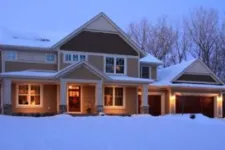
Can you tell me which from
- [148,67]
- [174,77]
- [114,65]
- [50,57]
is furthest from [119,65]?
[174,77]

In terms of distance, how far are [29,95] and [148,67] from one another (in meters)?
9.92

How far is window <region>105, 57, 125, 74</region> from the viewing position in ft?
92.2

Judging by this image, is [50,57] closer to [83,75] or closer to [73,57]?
[73,57]

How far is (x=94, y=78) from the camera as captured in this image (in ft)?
84.1

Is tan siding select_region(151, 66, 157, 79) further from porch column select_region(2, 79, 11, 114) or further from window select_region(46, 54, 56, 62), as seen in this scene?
porch column select_region(2, 79, 11, 114)

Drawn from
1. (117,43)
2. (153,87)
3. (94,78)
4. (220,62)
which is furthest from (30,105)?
(220,62)

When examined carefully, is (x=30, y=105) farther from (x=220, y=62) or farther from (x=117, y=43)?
(x=220, y=62)

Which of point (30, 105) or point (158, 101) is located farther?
point (158, 101)

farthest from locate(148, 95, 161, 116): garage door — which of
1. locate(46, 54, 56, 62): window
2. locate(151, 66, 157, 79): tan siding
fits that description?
locate(46, 54, 56, 62): window

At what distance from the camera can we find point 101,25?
27.6 meters

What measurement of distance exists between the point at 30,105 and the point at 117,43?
729 cm

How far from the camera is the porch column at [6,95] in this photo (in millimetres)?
23797

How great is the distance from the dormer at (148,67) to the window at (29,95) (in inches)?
335

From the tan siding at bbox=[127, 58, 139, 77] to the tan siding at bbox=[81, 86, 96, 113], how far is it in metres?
2.97
